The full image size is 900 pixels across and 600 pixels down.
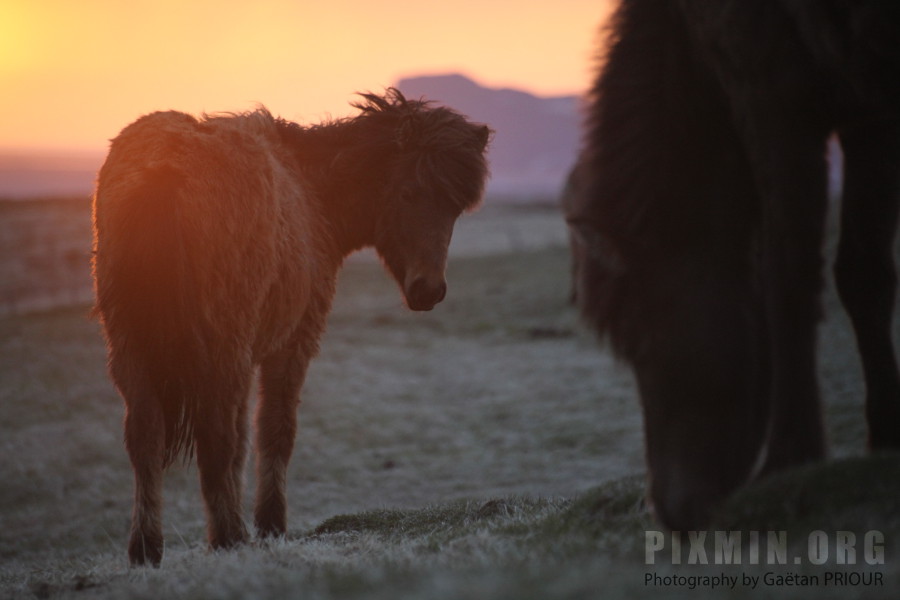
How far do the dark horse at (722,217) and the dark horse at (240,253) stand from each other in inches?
80.3

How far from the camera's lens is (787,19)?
113 inches

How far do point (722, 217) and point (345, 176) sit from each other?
3115mm

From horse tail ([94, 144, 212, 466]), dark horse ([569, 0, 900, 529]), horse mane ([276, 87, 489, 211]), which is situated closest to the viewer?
dark horse ([569, 0, 900, 529])

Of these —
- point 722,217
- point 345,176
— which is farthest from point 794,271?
point 345,176

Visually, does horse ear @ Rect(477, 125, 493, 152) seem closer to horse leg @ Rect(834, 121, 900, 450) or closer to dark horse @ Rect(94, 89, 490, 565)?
dark horse @ Rect(94, 89, 490, 565)

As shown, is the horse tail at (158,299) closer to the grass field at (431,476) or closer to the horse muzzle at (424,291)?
the grass field at (431,476)

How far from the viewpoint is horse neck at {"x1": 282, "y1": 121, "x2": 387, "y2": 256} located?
553 cm

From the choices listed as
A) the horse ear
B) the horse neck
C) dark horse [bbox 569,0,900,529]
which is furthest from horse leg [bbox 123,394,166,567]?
the horse ear

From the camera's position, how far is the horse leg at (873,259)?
11.0 ft

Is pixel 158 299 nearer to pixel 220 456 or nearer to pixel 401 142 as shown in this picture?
pixel 220 456

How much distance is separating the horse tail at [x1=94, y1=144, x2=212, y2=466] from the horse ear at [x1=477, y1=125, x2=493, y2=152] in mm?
2178

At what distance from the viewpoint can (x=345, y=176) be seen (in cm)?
556

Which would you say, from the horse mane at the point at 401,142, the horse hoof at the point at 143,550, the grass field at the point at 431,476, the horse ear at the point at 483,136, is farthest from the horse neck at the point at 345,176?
the horse hoof at the point at 143,550

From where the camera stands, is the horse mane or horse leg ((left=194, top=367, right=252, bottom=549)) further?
the horse mane
